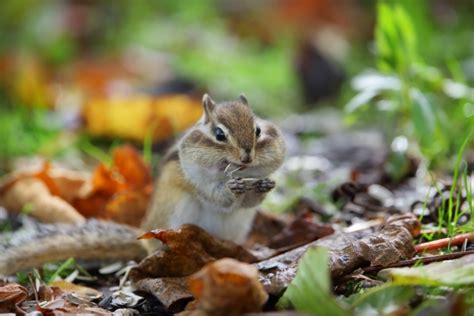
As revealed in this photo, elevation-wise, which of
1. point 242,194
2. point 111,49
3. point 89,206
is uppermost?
point 111,49

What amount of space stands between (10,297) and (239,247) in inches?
42.2

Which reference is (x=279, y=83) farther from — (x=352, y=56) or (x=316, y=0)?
(x=316, y=0)

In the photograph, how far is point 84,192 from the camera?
185 inches

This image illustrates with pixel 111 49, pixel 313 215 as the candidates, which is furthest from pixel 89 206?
pixel 111 49

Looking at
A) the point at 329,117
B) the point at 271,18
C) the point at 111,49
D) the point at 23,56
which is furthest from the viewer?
the point at 271,18

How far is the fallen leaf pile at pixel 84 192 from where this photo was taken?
4.43 meters

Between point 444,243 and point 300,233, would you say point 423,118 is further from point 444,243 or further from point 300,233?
point 444,243

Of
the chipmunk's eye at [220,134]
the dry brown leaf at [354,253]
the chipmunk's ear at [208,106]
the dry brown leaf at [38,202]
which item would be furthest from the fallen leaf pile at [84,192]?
the dry brown leaf at [354,253]

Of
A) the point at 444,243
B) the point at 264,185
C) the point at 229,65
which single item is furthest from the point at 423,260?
the point at 229,65

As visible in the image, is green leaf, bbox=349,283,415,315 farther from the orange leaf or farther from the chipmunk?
the orange leaf

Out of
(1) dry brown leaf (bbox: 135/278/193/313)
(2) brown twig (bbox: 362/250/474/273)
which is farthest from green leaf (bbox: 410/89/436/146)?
(1) dry brown leaf (bbox: 135/278/193/313)

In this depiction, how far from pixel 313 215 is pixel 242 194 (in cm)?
95

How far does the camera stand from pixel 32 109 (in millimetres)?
7230

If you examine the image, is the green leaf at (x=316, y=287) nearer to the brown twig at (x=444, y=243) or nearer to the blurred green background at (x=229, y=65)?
the brown twig at (x=444, y=243)
